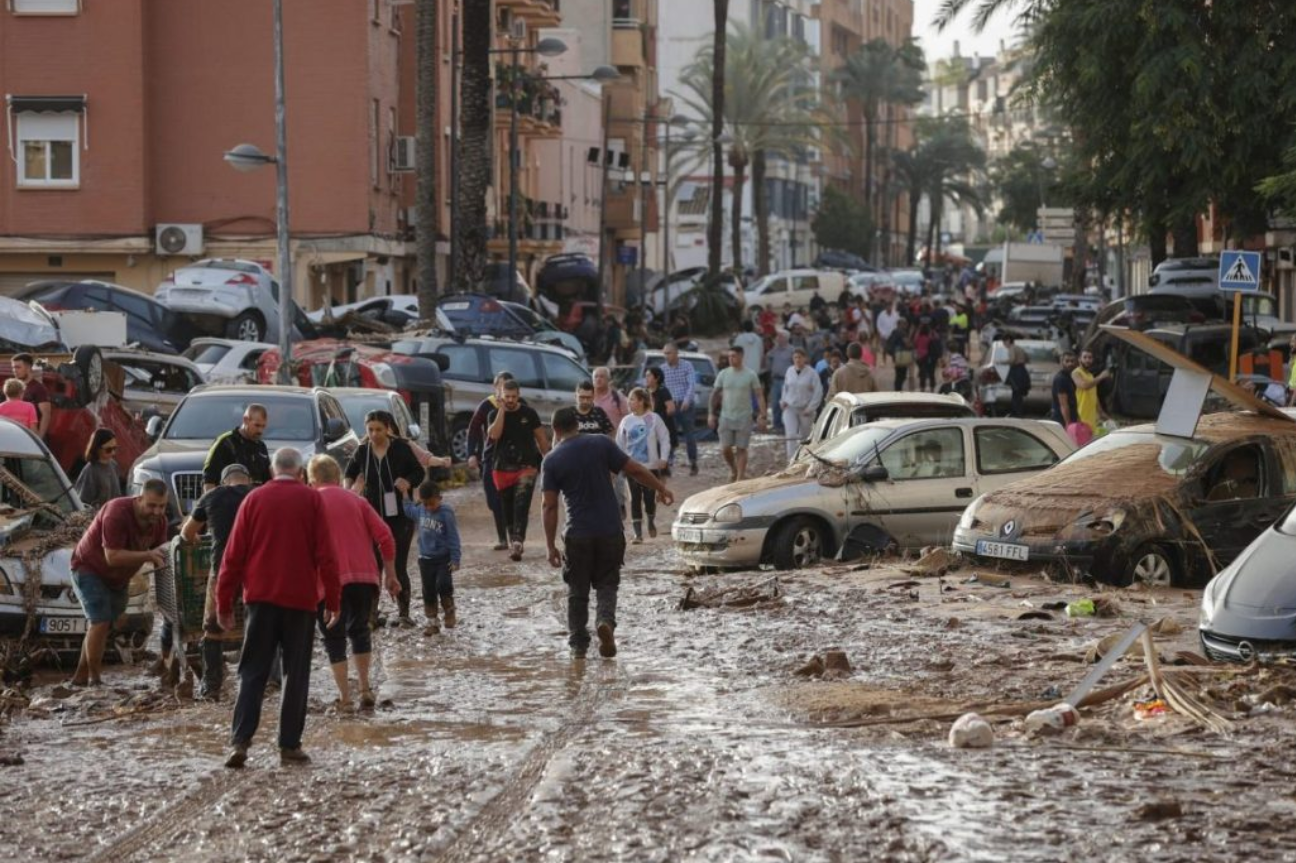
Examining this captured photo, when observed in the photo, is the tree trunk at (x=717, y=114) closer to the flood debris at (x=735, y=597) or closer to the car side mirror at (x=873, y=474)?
the car side mirror at (x=873, y=474)

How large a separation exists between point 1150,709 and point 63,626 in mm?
7425

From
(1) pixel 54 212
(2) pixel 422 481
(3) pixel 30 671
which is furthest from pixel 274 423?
(1) pixel 54 212

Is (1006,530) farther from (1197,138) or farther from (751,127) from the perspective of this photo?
(751,127)

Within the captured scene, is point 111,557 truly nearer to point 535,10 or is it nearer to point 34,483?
point 34,483

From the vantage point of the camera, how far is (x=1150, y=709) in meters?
11.7

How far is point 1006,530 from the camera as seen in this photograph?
18.2m

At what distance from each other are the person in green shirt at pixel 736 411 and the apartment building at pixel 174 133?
22618 mm

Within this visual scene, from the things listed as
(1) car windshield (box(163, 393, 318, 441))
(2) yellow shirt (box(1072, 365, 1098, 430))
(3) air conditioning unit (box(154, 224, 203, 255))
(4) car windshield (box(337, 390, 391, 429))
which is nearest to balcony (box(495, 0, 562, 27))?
(3) air conditioning unit (box(154, 224, 203, 255))

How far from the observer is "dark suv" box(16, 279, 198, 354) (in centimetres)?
3781

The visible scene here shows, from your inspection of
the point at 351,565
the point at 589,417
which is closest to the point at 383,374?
the point at 589,417

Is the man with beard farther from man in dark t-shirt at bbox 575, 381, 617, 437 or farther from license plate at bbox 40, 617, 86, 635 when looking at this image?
man in dark t-shirt at bbox 575, 381, 617, 437

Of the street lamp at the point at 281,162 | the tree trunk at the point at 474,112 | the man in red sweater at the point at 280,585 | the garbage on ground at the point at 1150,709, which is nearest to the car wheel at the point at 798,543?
the garbage on ground at the point at 1150,709

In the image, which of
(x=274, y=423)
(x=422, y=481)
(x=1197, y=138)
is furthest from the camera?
(x=1197, y=138)

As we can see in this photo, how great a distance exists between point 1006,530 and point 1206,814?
29.7 feet
